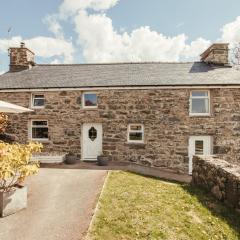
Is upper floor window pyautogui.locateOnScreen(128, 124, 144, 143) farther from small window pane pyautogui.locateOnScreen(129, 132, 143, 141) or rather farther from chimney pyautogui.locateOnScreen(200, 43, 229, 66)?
chimney pyautogui.locateOnScreen(200, 43, 229, 66)

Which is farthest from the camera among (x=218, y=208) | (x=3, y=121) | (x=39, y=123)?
(x=39, y=123)

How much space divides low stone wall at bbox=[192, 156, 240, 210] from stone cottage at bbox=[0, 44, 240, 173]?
4.69m

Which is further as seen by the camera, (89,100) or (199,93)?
(89,100)

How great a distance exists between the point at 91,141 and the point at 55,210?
8.78 metres

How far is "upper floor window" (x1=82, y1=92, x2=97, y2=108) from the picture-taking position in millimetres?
15930

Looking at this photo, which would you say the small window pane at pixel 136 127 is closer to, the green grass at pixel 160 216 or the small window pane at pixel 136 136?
the small window pane at pixel 136 136

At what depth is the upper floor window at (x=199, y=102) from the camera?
15.4 m

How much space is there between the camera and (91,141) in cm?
1588

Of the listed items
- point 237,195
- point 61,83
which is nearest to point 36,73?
point 61,83

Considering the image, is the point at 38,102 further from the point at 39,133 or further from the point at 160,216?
the point at 160,216

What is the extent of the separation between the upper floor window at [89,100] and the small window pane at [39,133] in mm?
3068

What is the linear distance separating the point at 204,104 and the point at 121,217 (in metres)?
10.8

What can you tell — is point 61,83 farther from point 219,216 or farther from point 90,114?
point 219,216

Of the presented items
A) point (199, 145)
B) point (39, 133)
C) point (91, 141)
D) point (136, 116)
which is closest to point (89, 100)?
point (91, 141)
